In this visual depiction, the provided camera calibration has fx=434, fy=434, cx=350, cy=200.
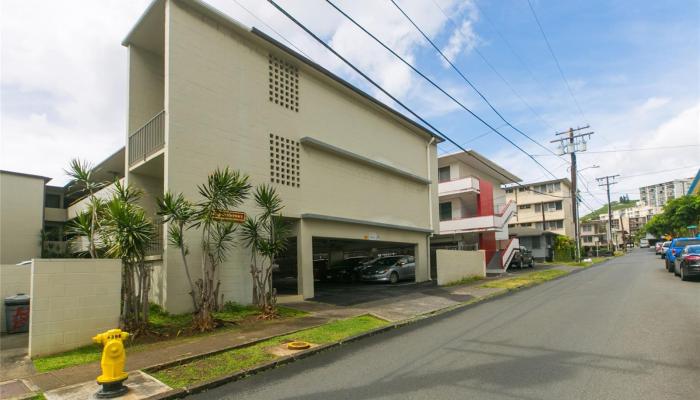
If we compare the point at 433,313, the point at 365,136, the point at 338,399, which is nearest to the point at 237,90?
the point at 365,136

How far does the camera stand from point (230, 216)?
12078 mm

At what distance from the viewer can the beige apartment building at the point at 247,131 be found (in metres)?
11.9

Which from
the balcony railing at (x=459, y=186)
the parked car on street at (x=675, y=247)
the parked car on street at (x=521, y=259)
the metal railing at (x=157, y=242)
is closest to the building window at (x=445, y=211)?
the balcony railing at (x=459, y=186)

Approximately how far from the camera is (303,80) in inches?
633

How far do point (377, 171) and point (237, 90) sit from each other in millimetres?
8170

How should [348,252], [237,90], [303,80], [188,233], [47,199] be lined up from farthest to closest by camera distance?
[348,252]
[47,199]
[303,80]
[237,90]
[188,233]

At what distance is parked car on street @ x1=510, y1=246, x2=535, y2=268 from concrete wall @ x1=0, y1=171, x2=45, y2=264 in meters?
29.8

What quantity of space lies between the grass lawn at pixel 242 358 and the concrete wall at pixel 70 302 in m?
2.58

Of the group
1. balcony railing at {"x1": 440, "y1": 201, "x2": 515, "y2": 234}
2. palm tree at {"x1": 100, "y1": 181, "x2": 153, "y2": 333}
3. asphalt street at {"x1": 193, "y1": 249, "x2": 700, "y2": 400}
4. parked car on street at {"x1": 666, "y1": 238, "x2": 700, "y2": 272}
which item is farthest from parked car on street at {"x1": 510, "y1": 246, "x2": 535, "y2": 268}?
palm tree at {"x1": 100, "y1": 181, "x2": 153, "y2": 333}

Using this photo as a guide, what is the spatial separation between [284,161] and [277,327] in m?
6.55

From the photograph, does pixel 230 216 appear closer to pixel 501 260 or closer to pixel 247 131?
pixel 247 131

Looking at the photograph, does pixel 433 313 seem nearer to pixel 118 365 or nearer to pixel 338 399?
pixel 338 399

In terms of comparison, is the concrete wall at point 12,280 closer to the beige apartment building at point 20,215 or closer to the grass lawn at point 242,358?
the grass lawn at point 242,358

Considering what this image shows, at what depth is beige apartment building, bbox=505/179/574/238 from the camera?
61975 millimetres
